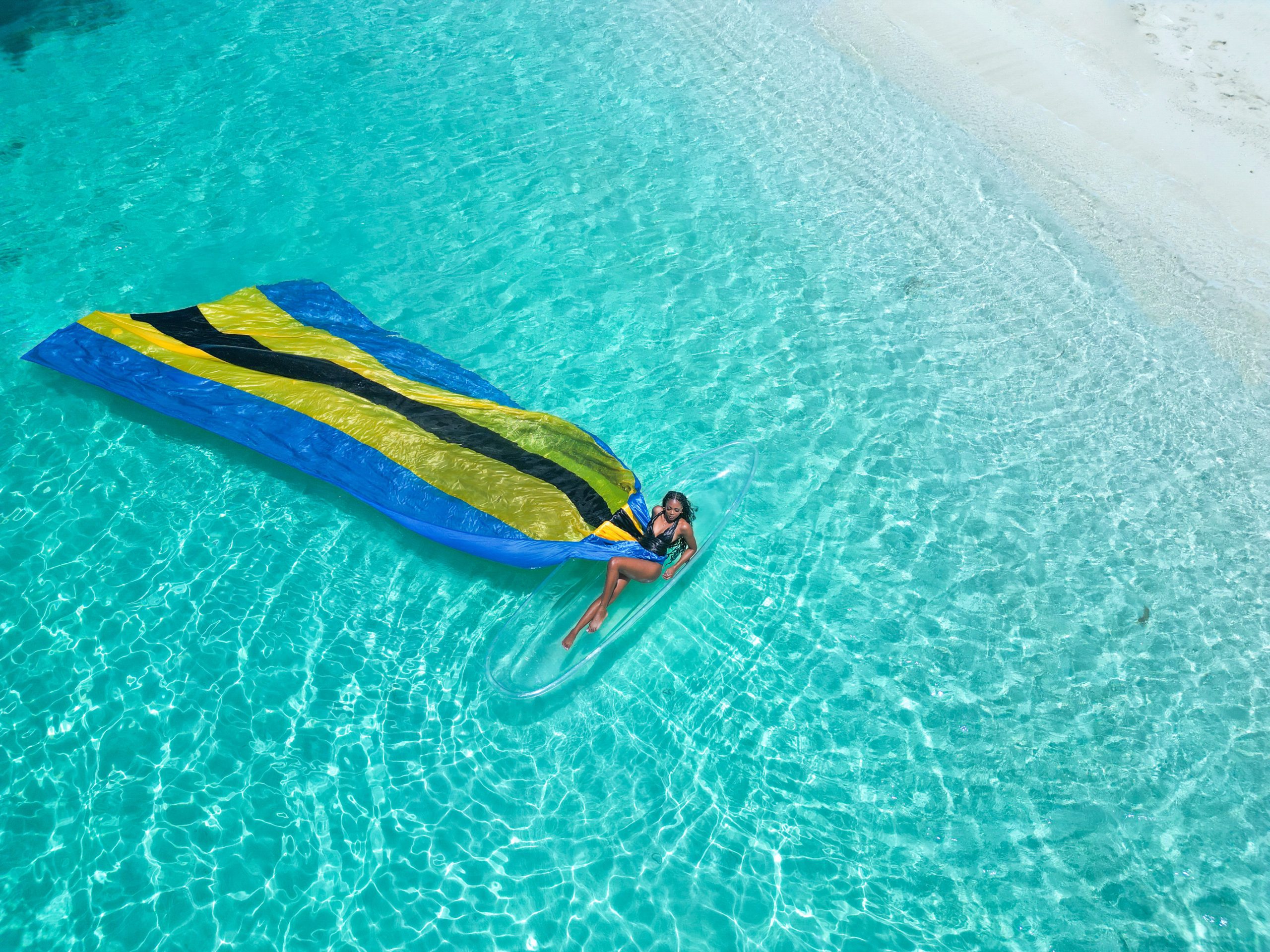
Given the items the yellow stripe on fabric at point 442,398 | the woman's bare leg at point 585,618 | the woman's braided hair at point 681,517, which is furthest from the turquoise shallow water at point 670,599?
the yellow stripe on fabric at point 442,398

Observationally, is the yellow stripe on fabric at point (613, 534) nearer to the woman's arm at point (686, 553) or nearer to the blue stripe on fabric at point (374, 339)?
the woman's arm at point (686, 553)

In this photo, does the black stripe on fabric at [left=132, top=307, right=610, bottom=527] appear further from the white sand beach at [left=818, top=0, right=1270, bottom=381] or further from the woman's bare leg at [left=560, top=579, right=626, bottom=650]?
the white sand beach at [left=818, top=0, right=1270, bottom=381]

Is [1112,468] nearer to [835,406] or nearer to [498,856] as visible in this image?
[835,406]

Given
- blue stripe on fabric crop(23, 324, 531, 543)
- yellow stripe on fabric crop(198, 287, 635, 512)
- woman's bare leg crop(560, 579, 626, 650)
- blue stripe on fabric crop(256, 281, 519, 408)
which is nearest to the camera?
woman's bare leg crop(560, 579, 626, 650)

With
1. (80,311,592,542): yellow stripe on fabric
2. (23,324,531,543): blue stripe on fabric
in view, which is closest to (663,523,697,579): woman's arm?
(80,311,592,542): yellow stripe on fabric

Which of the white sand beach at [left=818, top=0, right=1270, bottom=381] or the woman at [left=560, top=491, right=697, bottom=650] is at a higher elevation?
the white sand beach at [left=818, top=0, right=1270, bottom=381]

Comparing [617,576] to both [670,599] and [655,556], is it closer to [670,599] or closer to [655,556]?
[655,556]


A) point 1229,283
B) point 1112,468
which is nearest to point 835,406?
point 1112,468

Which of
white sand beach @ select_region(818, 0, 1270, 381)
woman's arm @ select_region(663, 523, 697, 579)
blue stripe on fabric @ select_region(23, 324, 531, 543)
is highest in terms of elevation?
white sand beach @ select_region(818, 0, 1270, 381)
